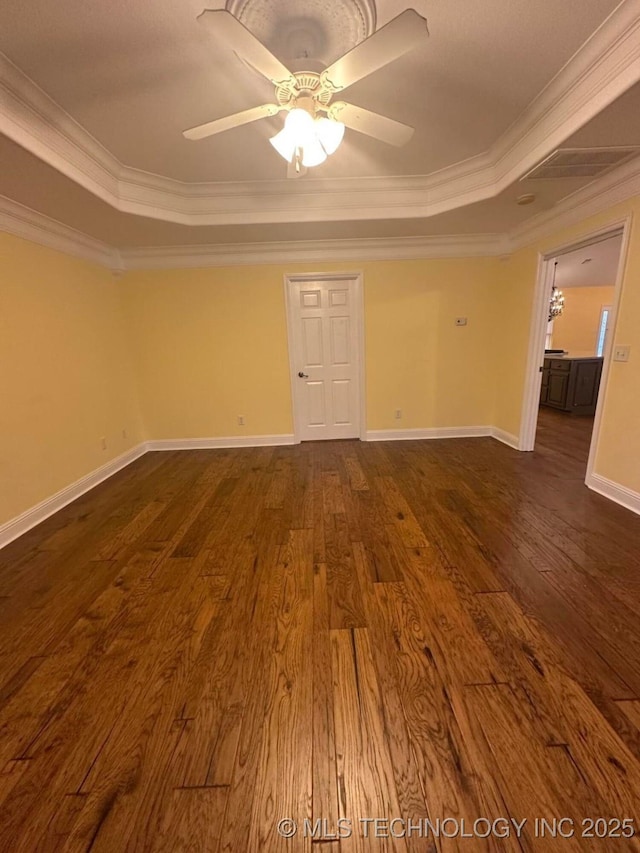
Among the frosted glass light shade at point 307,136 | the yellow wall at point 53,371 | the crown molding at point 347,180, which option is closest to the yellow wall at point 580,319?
the crown molding at point 347,180

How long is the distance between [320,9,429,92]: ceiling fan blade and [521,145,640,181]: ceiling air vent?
4.98 ft

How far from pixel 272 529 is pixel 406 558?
0.99 metres

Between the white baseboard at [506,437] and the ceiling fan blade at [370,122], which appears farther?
the white baseboard at [506,437]

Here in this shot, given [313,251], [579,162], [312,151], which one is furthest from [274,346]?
[579,162]

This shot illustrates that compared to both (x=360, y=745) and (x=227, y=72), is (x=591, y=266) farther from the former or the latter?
(x=360, y=745)

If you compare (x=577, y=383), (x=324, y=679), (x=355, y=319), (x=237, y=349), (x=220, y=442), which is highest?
(x=355, y=319)

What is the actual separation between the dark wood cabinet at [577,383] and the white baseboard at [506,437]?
2.18 meters

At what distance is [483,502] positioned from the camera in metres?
2.77

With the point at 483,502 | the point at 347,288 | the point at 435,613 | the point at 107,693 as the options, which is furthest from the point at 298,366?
the point at 107,693

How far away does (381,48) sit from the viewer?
50.3 inches

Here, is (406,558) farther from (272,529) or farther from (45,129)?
(45,129)

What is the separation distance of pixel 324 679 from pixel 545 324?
389 cm

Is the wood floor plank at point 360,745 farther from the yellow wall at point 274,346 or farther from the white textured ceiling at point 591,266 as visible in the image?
the white textured ceiling at point 591,266

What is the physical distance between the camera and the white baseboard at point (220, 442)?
14.6 feet
